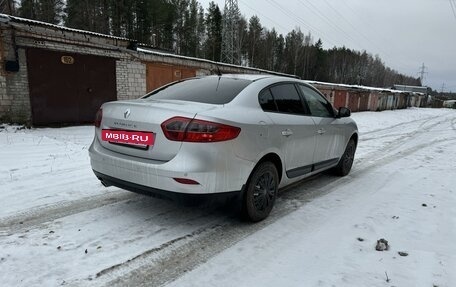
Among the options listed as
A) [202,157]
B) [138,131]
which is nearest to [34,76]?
[138,131]

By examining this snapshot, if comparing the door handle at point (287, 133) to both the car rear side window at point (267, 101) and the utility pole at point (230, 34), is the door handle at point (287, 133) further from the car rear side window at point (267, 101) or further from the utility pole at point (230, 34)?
the utility pole at point (230, 34)

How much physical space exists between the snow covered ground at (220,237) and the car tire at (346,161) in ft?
1.17

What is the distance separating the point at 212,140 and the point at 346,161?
3.70 m

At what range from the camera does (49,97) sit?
10352 mm

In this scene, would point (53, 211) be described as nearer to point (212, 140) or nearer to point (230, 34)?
point (212, 140)

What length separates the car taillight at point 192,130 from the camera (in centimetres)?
297

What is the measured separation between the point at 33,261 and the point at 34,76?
29.1 ft

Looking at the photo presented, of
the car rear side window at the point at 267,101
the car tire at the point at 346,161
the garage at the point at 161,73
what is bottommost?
the car tire at the point at 346,161

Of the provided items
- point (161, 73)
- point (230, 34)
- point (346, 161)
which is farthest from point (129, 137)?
point (230, 34)

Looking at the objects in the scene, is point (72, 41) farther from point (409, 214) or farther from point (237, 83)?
point (409, 214)

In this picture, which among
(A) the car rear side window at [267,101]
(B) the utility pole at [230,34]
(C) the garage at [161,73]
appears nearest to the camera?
(A) the car rear side window at [267,101]

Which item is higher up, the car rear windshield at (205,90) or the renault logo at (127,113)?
the car rear windshield at (205,90)

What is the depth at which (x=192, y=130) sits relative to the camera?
2967mm

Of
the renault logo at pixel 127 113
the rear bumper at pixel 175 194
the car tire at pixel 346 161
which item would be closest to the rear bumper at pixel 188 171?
the rear bumper at pixel 175 194
